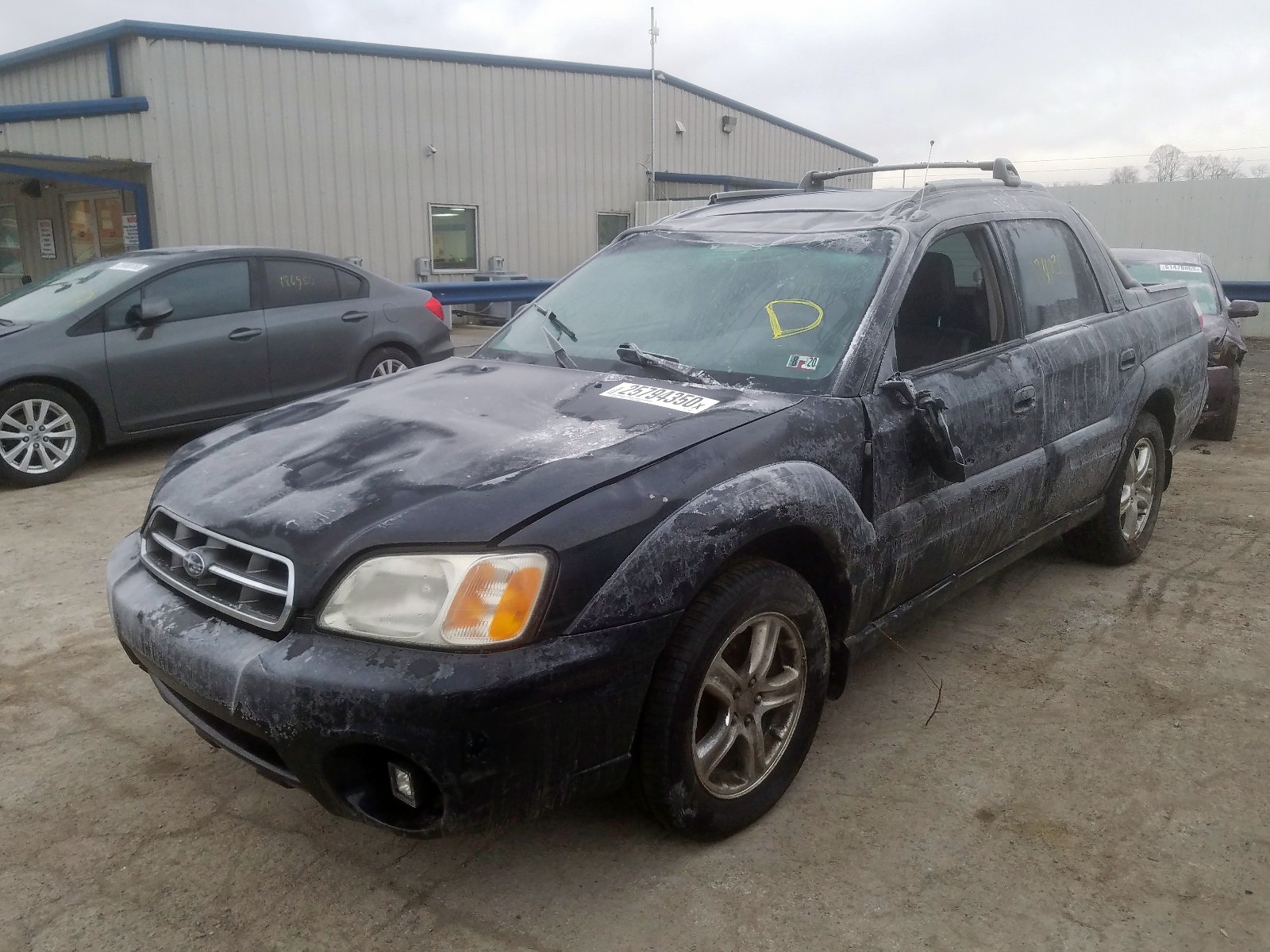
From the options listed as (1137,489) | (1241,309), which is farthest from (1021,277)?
(1241,309)

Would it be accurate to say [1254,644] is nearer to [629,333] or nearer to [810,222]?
[810,222]

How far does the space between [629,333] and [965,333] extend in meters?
1.28

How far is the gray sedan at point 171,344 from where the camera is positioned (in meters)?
6.65

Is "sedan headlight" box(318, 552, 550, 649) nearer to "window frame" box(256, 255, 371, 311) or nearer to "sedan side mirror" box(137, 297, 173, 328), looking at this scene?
"sedan side mirror" box(137, 297, 173, 328)

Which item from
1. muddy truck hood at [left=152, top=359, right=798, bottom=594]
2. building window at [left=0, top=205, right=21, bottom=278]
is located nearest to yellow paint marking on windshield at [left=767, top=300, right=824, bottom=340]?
muddy truck hood at [left=152, top=359, right=798, bottom=594]

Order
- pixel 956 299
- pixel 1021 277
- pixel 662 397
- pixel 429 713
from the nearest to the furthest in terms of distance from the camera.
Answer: pixel 429 713 < pixel 662 397 < pixel 956 299 < pixel 1021 277

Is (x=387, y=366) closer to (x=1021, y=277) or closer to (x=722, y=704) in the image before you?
(x=1021, y=277)

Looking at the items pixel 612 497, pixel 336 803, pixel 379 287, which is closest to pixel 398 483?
pixel 612 497

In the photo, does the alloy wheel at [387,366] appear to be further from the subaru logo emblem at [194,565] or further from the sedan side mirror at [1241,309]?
the sedan side mirror at [1241,309]

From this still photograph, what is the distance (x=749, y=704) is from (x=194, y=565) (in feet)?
4.85

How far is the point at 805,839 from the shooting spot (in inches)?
112


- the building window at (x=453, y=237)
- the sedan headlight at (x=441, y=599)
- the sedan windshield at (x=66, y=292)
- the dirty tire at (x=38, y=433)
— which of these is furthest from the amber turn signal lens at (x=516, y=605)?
the building window at (x=453, y=237)

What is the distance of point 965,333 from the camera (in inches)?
151

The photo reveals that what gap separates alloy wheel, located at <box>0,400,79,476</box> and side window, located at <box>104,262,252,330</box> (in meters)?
0.69
